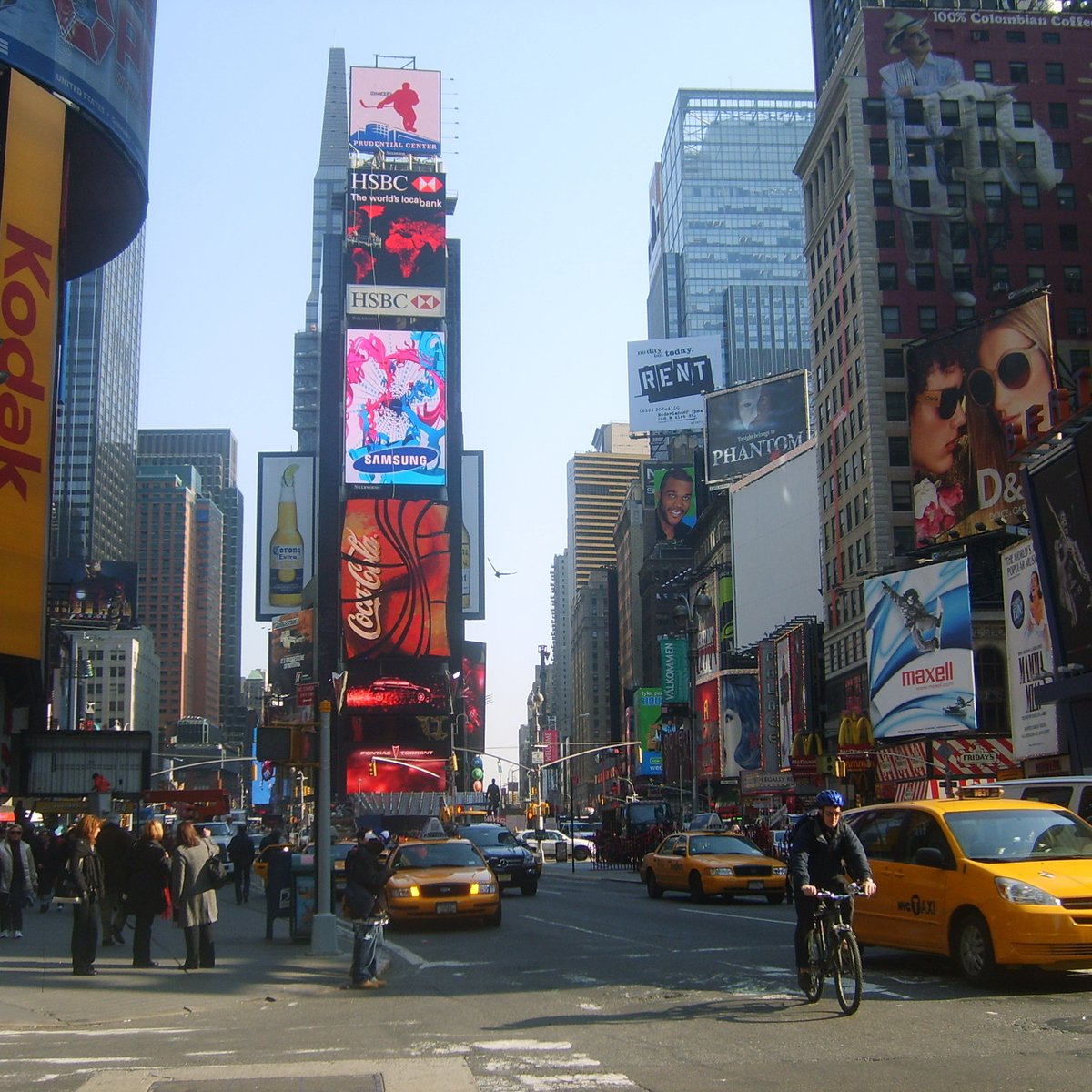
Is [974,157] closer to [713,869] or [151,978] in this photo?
[713,869]

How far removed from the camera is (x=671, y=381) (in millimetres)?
157250

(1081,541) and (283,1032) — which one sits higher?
(1081,541)

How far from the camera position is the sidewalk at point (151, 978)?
13.5 metres

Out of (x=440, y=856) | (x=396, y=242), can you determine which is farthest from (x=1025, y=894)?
(x=396, y=242)

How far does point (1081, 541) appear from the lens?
3588 centimetres

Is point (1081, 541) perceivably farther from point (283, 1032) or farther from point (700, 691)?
point (700, 691)

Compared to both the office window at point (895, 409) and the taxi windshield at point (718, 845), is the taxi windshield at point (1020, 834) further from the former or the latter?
the office window at point (895, 409)

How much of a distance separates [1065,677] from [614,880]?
15.8 m

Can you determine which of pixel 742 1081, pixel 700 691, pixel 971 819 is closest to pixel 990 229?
pixel 700 691

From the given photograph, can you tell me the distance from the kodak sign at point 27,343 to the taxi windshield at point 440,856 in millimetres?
27230

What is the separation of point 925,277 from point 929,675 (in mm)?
28232

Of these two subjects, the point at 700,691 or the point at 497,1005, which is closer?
the point at 497,1005

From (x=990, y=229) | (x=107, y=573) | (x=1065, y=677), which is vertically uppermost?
(x=990, y=229)

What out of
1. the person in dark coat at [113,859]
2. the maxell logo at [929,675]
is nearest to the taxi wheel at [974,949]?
the person in dark coat at [113,859]
